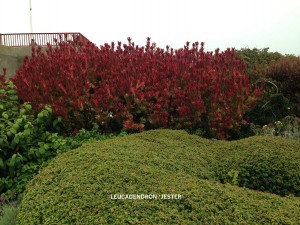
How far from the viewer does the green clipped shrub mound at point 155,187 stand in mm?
2729

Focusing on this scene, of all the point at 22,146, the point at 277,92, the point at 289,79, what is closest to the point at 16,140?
the point at 22,146

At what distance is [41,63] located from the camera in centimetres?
644

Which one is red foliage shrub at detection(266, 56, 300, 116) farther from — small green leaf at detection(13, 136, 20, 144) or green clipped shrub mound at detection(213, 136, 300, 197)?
small green leaf at detection(13, 136, 20, 144)

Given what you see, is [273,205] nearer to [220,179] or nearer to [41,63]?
[220,179]

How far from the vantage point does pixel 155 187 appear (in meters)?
3.04

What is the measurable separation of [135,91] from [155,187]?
2.77 meters

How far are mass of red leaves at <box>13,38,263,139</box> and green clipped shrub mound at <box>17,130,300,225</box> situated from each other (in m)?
1.18

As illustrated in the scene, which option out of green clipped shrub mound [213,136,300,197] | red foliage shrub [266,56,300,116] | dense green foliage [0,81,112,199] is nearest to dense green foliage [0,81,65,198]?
dense green foliage [0,81,112,199]

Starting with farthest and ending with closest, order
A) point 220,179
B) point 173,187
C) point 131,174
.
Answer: point 220,179 → point 131,174 → point 173,187

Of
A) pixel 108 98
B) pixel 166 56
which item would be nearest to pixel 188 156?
pixel 108 98

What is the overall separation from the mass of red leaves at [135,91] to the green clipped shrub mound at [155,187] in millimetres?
1177

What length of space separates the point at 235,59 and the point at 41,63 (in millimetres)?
3739

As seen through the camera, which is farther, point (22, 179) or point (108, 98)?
point (108, 98)

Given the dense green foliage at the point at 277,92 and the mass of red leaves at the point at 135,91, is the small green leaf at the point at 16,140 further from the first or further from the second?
the dense green foliage at the point at 277,92
